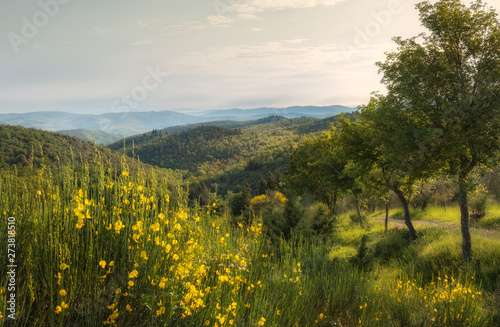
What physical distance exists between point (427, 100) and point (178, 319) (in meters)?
8.97

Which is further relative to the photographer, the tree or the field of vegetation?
the tree

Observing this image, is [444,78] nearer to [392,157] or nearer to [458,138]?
[458,138]

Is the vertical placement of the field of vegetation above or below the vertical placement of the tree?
below

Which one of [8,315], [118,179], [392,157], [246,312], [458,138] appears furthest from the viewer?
[392,157]

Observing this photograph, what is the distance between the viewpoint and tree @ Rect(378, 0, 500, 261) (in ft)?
25.7

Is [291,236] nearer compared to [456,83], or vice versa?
[456,83]

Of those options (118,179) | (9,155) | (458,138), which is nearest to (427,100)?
(458,138)

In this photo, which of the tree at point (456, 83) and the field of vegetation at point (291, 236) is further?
the tree at point (456, 83)

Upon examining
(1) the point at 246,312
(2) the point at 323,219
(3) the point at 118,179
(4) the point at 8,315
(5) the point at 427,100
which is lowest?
(2) the point at 323,219

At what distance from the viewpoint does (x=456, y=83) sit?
8.09 metres

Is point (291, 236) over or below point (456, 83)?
below

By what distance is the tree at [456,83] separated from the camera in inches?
308

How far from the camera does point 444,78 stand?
806cm

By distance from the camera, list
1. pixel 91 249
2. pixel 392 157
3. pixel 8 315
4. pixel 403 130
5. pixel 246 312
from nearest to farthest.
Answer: pixel 8 315
pixel 91 249
pixel 246 312
pixel 403 130
pixel 392 157
